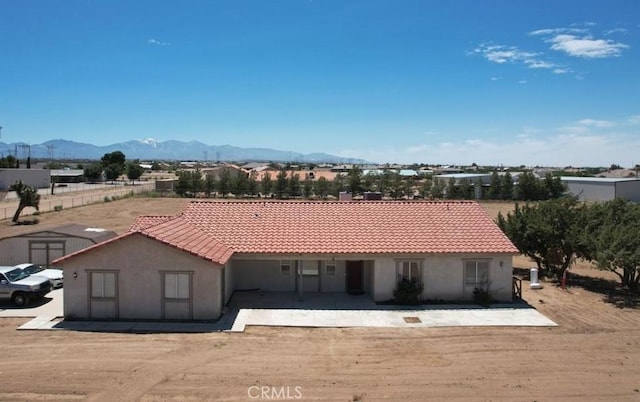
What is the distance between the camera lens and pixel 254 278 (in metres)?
22.4

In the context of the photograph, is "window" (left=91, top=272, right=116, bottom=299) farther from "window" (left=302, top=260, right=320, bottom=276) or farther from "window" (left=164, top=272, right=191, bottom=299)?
"window" (left=302, top=260, right=320, bottom=276)

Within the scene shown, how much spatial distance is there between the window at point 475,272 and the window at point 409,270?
187 centimetres

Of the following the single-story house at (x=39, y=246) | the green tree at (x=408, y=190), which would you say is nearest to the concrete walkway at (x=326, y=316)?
the single-story house at (x=39, y=246)

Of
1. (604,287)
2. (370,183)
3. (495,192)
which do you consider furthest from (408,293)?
(370,183)

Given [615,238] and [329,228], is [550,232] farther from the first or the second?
[329,228]

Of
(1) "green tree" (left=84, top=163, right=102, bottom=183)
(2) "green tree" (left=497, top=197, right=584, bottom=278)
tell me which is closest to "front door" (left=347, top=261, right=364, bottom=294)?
(2) "green tree" (left=497, top=197, right=584, bottom=278)

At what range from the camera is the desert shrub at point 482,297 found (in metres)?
20.6

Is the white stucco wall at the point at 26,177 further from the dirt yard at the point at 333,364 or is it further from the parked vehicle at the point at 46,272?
the dirt yard at the point at 333,364

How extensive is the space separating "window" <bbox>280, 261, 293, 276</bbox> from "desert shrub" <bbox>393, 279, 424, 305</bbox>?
14.9 feet

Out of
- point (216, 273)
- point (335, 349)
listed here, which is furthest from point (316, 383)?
point (216, 273)

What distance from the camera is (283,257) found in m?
20.6

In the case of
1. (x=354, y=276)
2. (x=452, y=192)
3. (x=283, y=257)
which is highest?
(x=452, y=192)

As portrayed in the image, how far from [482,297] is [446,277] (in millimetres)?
1546

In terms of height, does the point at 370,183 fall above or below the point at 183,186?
above
